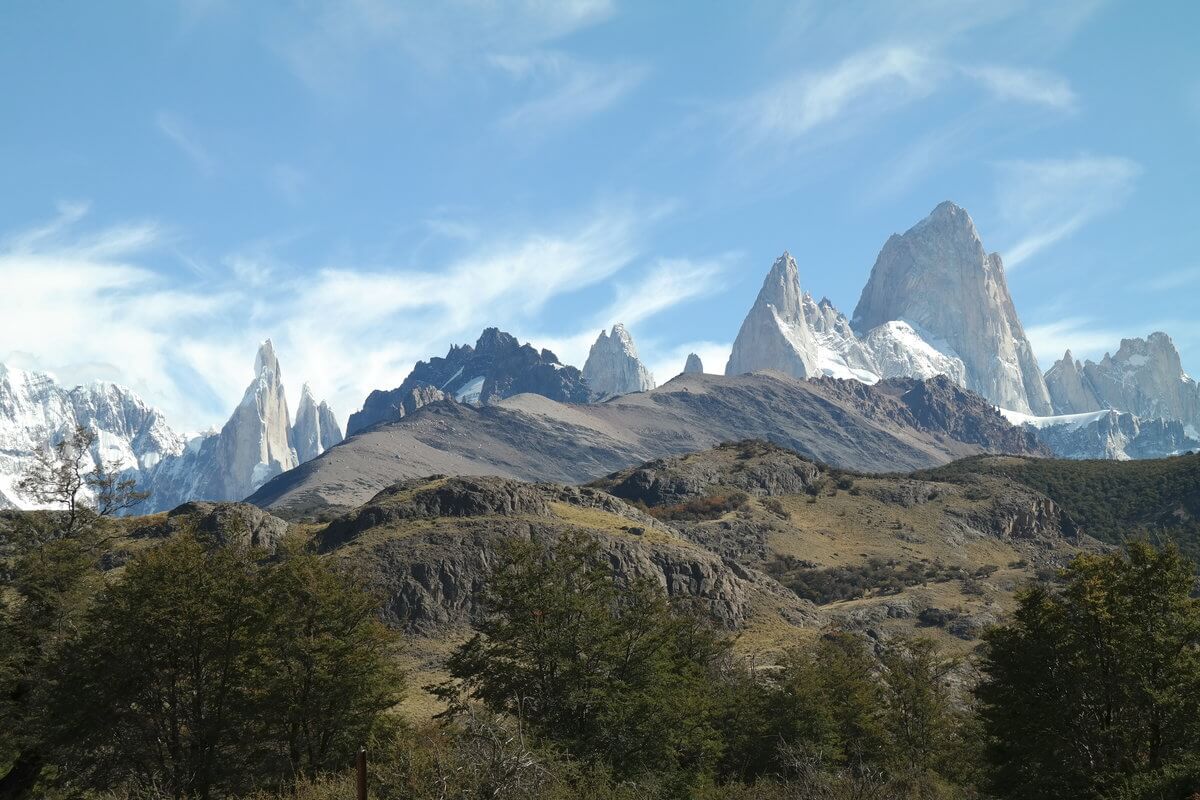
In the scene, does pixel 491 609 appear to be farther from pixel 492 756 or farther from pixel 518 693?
pixel 492 756

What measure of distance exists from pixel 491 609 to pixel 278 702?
38.2ft

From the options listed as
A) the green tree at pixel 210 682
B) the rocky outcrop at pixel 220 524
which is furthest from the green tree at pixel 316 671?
the rocky outcrop at pixel 220 524

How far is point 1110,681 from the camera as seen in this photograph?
38906 millimetres

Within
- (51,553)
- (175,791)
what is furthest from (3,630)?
(175,791)

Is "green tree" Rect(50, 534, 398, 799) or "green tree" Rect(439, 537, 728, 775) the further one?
"green tree" Rect(439, 537, 728, 775)

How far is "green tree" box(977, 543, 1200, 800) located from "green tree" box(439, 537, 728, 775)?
15.1 meters

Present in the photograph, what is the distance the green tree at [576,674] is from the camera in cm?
4662

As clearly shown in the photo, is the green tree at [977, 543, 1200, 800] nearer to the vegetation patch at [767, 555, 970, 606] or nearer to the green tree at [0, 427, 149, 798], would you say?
the green tree at [0, 427, 149, 798]

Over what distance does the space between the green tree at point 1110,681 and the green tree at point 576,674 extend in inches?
594

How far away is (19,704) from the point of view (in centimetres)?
4153

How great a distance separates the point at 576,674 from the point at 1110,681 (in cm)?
2145

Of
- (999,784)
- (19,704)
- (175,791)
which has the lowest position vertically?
(999,784)

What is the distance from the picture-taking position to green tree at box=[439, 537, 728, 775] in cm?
4662

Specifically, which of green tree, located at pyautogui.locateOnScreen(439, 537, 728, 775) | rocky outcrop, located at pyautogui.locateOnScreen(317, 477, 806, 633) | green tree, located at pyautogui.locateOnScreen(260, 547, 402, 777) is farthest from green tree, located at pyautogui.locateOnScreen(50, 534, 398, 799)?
rocky outcrop, located at pyautogui.locateOnScreen(317, 477, 806, 633)
